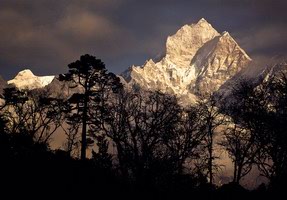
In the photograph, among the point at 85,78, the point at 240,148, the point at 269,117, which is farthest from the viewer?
the point at 85,78

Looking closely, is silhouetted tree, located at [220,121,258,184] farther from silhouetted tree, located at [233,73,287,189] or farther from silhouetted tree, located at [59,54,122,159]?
silhouetted tree, located at [59,54,122,159]

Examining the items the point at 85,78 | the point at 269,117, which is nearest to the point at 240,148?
the point at 269,117

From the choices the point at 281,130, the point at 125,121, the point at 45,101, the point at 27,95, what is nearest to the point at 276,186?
the point at 281,130

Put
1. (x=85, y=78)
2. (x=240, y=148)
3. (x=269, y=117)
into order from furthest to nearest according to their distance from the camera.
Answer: (x=85, y=78) < (x=240, y=148) < (x=269, y=117)

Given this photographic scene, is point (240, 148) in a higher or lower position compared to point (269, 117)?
lower

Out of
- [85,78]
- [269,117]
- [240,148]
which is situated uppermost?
[85,78]

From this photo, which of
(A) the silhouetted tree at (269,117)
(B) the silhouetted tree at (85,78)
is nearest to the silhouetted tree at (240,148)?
(A) the silhouetted tree at (269,117)

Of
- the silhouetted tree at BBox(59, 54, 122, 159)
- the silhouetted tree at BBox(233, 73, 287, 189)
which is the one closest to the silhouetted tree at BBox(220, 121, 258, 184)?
the silhouetted tree at BBox(233, 73, 287, 189)

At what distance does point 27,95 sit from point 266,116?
3977 centimetres

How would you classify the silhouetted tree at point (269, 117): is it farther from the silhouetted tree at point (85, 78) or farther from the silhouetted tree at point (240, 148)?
the silhouetted tree at point (85, 78)

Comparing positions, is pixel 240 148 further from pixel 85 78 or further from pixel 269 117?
pixel 85 78

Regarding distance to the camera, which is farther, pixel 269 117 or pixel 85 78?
pixel 85 78

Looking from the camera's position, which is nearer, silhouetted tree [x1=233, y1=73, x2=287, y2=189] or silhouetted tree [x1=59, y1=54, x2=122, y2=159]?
silhouetted tree [x1=233, y1=73, x2=287, y2=189]

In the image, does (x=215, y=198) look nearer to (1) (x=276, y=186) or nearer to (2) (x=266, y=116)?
(1) (x=276, y=186)
